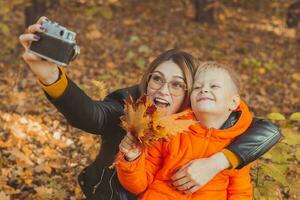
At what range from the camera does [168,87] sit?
2953 mm

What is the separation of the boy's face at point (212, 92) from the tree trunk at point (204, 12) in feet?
26.8

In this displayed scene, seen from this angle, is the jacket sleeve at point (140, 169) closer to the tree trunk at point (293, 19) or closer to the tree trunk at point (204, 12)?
the tree trunk at point (204, 12)

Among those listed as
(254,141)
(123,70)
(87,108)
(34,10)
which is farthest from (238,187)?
(34,10)

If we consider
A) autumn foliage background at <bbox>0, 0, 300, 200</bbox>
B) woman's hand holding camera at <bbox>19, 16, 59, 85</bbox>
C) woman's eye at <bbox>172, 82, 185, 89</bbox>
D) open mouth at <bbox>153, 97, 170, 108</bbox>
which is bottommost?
autumn foliage background at <bbox>0, 0, 300, 200</bbox>

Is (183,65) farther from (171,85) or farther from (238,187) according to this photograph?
(238,187)

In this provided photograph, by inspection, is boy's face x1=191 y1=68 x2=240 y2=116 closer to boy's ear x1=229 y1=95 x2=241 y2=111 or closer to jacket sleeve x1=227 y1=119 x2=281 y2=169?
→ boy's ear x1=229 y1=95 x2=241 y2=111

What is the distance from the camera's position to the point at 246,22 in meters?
12.3

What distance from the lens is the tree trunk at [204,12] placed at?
1102cm

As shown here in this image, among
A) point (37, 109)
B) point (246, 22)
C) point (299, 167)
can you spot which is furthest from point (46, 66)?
point (246, 22)

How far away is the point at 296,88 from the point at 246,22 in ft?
14.2

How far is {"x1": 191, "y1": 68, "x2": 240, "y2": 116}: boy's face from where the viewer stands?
9.43ft

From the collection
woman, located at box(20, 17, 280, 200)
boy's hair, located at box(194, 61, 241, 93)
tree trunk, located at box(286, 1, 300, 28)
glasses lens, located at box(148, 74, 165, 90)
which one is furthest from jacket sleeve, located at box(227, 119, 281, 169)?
tree trunk, located at box(286, 1, 300, 28)

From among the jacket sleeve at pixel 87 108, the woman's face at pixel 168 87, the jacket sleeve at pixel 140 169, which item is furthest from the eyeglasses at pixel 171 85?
the jacket sleeve at pixel 140 169

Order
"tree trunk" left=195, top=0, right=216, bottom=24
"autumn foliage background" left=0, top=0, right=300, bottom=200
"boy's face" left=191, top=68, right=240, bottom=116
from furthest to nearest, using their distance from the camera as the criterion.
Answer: "tree trunk" left=195, top=0, right=216, bottom=24 < "autumn foliage background" left=0, top=0, right=300, bottom=200 < "boy's face" left=191, top=68, right=240, bottom=116
